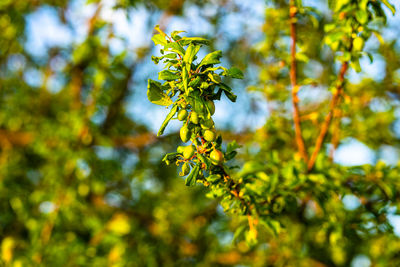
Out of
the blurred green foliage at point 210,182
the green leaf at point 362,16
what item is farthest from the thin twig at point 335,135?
the green leaf at point 362,16

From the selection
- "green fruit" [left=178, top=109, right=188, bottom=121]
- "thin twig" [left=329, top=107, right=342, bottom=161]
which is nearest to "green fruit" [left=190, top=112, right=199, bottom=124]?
"green fruit" [left=178, top=109, right=188, bottom=121]

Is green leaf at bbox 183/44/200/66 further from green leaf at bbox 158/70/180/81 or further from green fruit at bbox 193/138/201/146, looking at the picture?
green fruit at bbox 193/138/201/146

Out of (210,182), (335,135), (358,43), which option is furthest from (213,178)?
(335,135)

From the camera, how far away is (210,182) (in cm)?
112

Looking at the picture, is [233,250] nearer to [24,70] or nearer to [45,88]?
[45,88]

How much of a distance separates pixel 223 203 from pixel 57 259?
2.33 m

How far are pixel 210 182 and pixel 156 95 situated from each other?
1.22 ft

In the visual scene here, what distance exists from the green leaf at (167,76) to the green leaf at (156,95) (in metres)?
0.03

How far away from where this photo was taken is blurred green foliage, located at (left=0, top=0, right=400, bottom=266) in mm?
1646

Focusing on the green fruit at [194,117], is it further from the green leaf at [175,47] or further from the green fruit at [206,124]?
the green leaf at [175,47]

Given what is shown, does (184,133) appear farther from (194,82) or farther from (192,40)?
(192,40)

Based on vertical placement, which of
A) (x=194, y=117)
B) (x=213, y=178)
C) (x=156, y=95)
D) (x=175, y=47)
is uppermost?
(x=175, y=47)

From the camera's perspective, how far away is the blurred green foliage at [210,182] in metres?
1.65

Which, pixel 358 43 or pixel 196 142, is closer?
pixel 196 142
